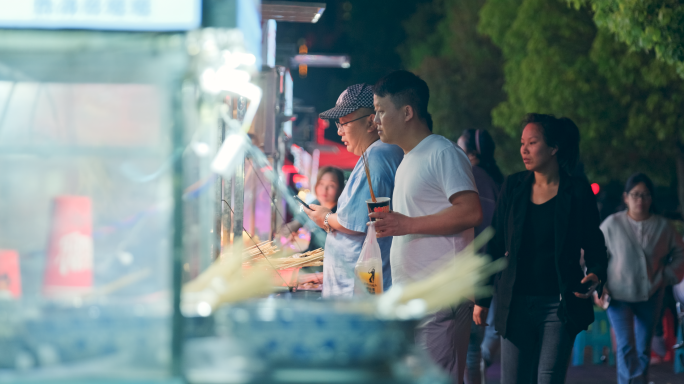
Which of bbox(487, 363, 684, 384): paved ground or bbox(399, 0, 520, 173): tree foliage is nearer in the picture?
bbox(487, 363, 684, 384): paved ground

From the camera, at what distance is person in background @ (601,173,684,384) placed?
227 inches

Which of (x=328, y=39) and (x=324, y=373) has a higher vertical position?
(x=328, y=39)

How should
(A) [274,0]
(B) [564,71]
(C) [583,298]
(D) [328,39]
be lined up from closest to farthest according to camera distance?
(C) [583,298], (A) [274,0], (B) [564,71], (D) [328,39]

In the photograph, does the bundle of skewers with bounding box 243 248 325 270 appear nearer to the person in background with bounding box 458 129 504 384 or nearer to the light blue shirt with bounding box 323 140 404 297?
the light blue shirt with bounding box 323 140 404 297

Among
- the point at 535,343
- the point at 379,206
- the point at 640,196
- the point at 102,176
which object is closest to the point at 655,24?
the point at 640,196

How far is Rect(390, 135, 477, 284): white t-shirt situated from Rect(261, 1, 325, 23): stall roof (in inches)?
151

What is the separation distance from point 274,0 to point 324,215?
4.10 metres

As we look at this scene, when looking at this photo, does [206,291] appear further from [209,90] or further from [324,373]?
[209,90]

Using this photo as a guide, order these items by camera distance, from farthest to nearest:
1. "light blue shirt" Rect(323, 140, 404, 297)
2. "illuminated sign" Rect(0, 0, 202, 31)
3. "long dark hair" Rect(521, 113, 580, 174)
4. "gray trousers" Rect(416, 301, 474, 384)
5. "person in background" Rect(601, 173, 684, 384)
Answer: "person in background" Rect(601, 173, 684, 384) < "long dark hair" Rect(521, 113, 580, 174) < "light blue shirt" Rect(323, 140, 404, 297) < "gray trousers" Rect(416, 301, 474, 384) < "illuminated sign" Rect(0, 0, 202, 31)

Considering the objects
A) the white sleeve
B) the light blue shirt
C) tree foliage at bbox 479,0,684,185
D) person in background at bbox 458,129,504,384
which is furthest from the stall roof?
tree foliage at bbox 479,0,684,185

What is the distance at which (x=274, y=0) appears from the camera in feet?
23.7

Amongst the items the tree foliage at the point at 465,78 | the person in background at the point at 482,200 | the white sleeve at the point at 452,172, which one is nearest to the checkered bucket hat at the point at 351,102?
the white sleeve at the point at 452,172

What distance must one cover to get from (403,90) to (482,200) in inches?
90.0

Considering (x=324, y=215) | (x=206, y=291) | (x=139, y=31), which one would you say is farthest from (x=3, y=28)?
(x=324, y=215)
